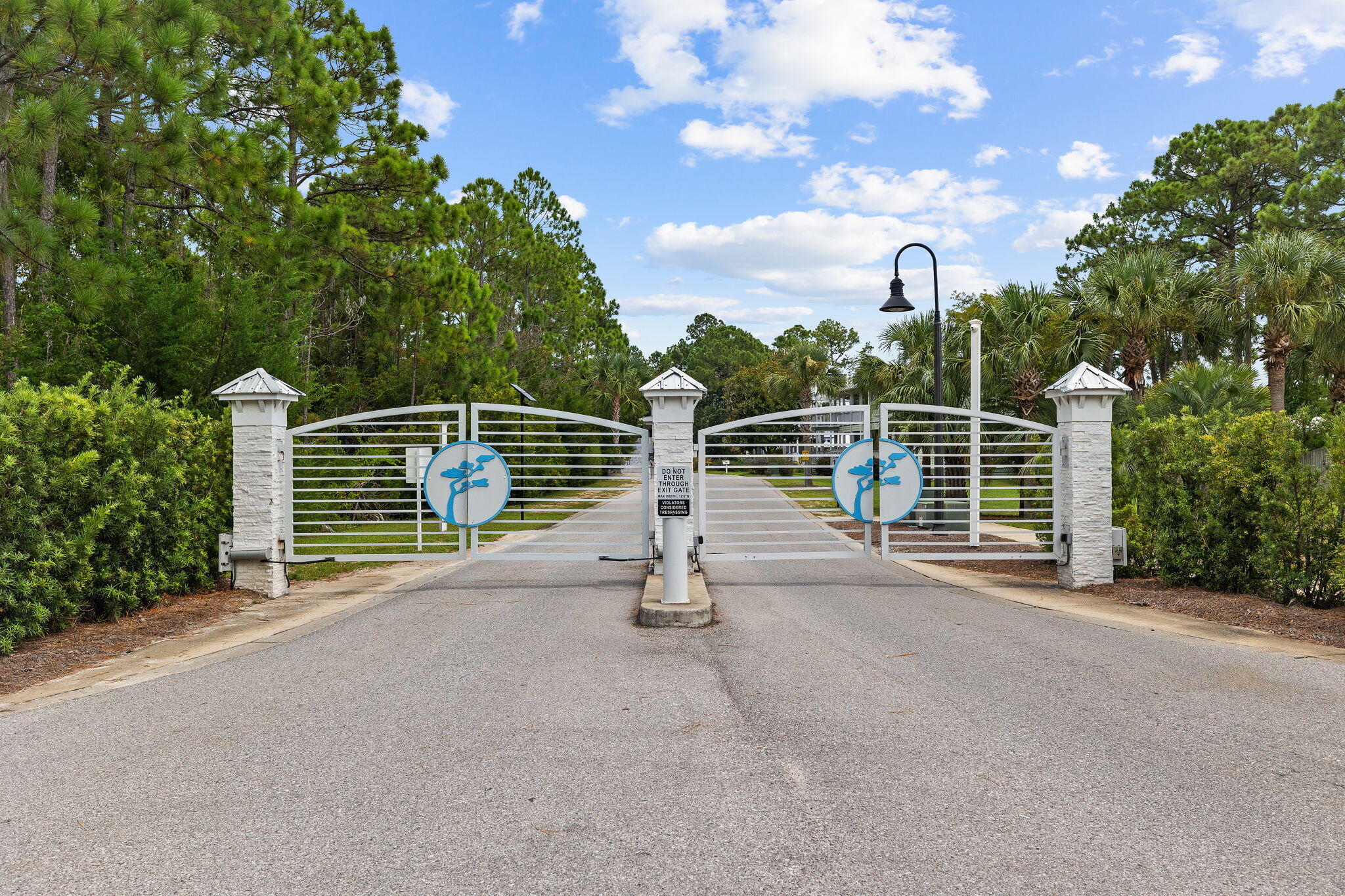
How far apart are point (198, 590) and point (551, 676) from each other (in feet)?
19.6

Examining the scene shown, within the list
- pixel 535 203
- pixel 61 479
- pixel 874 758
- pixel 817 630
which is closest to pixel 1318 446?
pixel 817 630

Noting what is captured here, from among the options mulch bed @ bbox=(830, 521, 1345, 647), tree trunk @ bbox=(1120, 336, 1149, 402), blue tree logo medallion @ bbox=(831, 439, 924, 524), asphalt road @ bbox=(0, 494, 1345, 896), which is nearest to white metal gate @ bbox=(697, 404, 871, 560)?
blue tree logo medallion @ bbox=(831, 439, 924, 524)

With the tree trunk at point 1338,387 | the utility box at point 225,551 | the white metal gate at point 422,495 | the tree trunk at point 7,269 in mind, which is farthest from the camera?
the tree trunk at point 1338,387

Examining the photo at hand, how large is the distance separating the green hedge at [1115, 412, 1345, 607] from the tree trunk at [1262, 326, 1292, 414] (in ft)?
37.8

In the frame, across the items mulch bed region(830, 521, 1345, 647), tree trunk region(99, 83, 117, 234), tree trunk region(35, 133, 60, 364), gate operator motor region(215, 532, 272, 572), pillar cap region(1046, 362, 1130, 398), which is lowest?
mulch bed region(830, 521, 1345, 647)

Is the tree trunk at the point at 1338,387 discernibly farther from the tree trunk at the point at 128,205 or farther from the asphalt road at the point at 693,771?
the tree trunk at the point at 128,205

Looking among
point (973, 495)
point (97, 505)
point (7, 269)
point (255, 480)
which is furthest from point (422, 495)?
point (973, 495)

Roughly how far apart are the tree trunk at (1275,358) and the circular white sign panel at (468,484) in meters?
18.4

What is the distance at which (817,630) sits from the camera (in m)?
8.42

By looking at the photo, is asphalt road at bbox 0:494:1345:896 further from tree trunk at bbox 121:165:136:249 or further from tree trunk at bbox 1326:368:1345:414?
tree trunk at bbox 1326:368:1345:414

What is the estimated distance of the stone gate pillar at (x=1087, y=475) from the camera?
10.8 m

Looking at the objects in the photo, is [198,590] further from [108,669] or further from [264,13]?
[264,13]

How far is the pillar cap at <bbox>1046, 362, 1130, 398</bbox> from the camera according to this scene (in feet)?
34.9

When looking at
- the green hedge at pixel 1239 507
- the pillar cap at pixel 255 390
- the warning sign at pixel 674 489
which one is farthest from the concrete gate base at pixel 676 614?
the green hedge at pixel 1239 507
